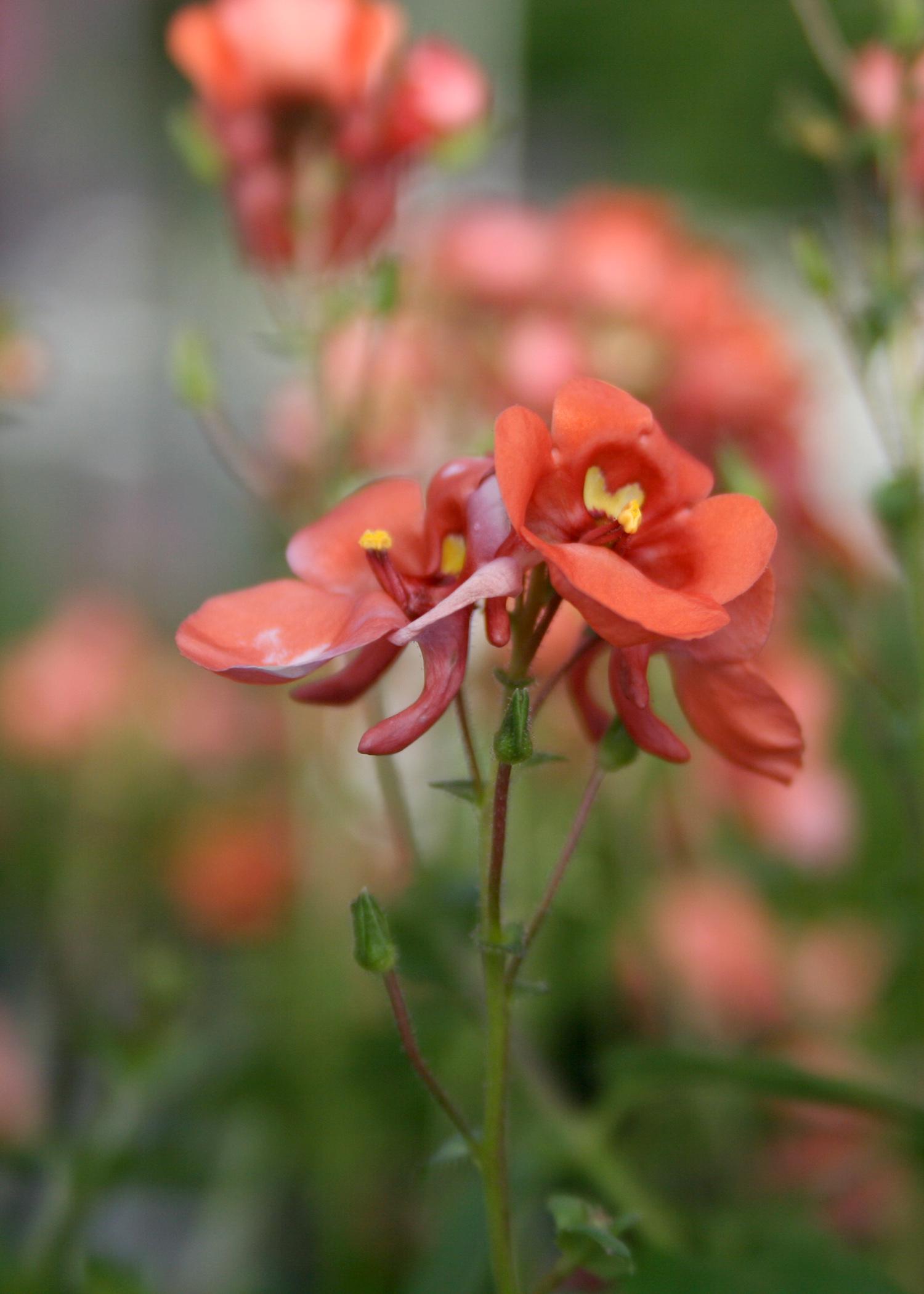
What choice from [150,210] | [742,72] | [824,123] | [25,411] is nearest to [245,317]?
[150,210]

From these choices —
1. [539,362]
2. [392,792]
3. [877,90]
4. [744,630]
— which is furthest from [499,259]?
[744,630]

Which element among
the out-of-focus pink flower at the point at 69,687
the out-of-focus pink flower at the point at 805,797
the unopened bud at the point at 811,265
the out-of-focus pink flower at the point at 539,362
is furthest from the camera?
the out-of-focus pink flower at the point at 69,687

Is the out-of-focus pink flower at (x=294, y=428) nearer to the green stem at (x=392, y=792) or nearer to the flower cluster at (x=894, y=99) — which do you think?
the green stem at (x=392, y=792)

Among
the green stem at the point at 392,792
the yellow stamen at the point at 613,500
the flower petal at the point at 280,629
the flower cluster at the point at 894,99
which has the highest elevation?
the flower cluster at the point at 894,99

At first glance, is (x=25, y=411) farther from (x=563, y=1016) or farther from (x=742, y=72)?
(x=742, y=72)

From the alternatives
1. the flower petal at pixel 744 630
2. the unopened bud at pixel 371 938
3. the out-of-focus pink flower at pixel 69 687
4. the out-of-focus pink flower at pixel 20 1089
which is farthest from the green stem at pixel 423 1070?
the out-of-focus pink flower at pixel 69 687

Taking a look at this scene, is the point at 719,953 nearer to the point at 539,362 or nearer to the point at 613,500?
the point at 539,362
